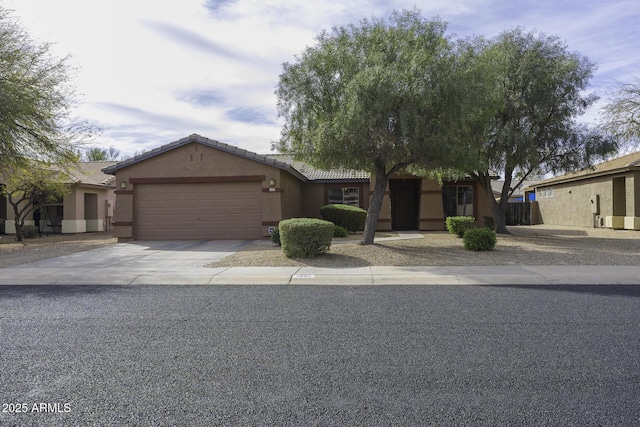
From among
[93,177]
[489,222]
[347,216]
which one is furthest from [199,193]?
[489,222]

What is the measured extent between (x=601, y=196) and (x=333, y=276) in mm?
21373

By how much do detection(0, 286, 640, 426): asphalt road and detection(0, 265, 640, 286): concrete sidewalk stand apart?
1781mm

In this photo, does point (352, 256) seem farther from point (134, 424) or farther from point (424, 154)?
point (134, 424)

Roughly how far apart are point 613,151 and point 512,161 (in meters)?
4.60

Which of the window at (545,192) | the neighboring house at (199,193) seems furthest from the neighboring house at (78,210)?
the window at (545,192)

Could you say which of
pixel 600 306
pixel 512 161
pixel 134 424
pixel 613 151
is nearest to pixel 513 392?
pixel 134 424

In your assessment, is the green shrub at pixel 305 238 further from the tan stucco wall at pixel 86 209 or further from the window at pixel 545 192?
the window at pixel 545 192

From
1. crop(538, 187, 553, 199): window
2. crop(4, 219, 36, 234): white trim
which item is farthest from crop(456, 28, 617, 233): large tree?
crop(4, 219, 36, 234): white trim

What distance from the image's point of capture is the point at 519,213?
34.5 metres

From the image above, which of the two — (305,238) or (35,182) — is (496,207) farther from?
(35,182)

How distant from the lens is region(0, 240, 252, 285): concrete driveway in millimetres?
10773

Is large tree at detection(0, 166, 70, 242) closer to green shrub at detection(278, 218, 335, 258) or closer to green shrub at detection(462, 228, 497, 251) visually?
green shrub at detection(278, 218, 335, 258)

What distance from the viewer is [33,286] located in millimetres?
10211

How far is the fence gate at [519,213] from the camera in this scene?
33.9 m
